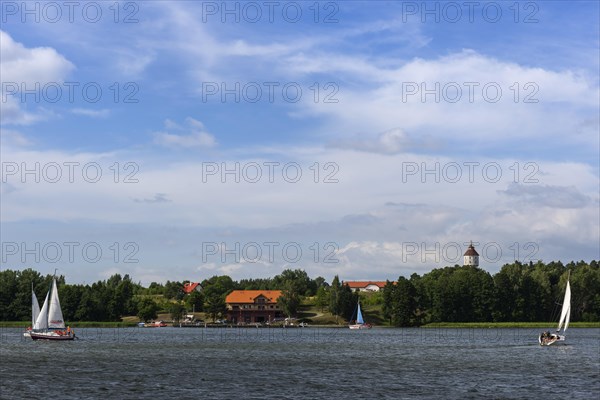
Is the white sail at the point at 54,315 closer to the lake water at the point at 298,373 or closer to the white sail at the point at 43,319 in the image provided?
the white sail at the point at 43,319

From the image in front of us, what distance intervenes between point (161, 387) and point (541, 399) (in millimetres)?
29024

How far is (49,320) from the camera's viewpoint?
136 m

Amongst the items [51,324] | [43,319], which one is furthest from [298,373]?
[43,319]

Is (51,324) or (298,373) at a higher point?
(51,324)

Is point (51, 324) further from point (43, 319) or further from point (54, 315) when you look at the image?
point (43, 319)

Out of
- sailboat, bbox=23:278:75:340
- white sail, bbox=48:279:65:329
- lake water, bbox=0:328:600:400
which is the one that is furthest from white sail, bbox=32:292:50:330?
lake water, bbox=0:328:600:400

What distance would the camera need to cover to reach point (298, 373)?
244 ft

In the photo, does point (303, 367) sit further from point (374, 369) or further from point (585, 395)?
point (585, 395)

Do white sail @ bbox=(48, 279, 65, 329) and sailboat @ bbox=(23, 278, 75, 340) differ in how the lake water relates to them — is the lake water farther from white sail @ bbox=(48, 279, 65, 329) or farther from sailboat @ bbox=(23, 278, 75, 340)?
white sail @ bbox=(48, 279, 65, 329)

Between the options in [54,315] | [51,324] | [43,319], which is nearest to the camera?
[54,315]

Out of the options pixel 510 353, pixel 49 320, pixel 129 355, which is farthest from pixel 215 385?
pixel 49 320

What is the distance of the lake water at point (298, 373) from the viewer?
59781 mm

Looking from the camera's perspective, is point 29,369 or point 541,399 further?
point 29,369

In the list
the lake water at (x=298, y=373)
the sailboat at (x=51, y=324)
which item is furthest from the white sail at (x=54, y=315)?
the lake water at (x=298, y=373)
